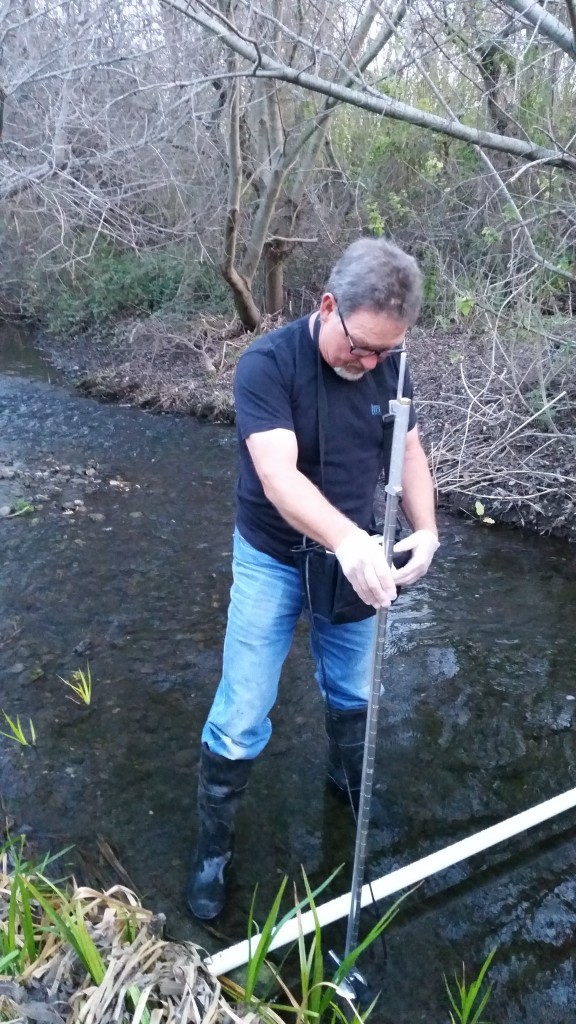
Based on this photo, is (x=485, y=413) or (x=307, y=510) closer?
(x=307, y=510)

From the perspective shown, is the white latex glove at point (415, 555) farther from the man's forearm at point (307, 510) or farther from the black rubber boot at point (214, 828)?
the black rubber boot at point (214, 828)

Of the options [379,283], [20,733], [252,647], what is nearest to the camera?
[379,283]

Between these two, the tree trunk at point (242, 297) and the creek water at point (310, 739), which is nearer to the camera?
the creek water at point (310, 739)

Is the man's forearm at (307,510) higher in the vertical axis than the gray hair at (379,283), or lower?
lower

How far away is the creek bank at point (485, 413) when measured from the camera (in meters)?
6.01

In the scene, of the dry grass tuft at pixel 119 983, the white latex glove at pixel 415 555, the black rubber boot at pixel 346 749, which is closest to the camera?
the dry grass tuft at pixel 119 983

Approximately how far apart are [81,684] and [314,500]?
→ 2288 millimetres

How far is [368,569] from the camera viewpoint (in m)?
1.84

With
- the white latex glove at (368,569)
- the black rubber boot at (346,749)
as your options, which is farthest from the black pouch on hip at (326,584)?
the black rubber boot at (346,749)

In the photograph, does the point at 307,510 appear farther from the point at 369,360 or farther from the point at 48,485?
the point at 48,485

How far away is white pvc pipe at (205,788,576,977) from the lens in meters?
2.17

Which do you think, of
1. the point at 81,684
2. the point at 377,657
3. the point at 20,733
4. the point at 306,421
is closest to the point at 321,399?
the point at 306,421

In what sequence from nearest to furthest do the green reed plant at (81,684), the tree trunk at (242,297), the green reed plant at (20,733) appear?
the green reed plant at (20,733) < the green reed plant at (81,684) < the tree trunk at (242,297)

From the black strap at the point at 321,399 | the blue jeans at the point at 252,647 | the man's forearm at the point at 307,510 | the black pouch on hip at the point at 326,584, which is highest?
the black strap at the point at 321,399
